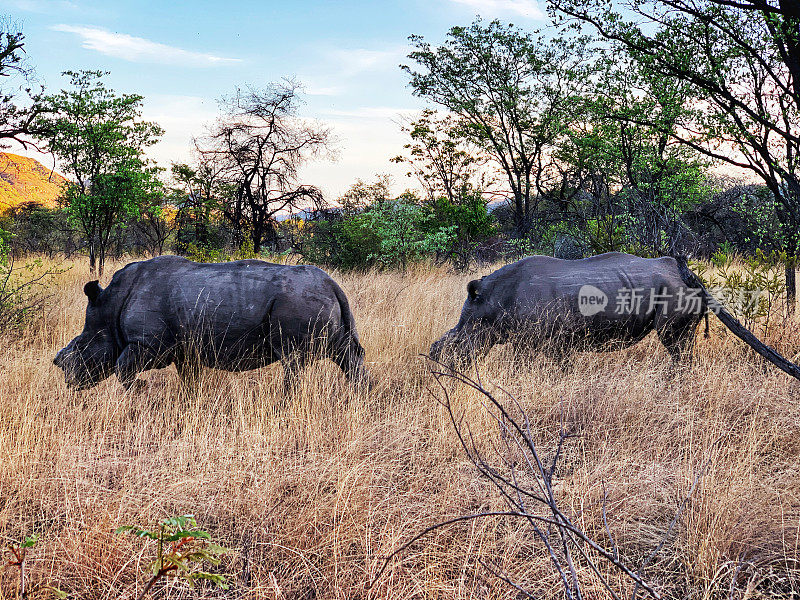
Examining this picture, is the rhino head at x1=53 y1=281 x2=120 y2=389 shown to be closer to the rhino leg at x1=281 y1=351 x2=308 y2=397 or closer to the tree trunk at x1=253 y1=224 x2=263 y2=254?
the rhino leg at x1=281 y1=351 x2=308 y2=397

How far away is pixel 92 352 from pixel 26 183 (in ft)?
367

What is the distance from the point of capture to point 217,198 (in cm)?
1466

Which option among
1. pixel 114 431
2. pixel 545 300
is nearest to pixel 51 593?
pixel 114 431

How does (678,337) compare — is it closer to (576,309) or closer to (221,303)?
(576,309)

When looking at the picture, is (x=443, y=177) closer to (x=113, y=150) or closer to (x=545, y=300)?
(x=113, y=150)

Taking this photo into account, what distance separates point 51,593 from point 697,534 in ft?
9.26

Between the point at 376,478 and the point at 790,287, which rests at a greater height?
the point at 790,287

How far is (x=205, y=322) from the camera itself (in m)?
4.25

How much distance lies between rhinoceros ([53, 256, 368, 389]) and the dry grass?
0.22 m

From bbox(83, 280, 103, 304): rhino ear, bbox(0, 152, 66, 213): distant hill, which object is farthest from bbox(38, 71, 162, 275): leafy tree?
bbox(83, 280, 103, 304): rhino ear

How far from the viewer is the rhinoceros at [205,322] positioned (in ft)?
13.9

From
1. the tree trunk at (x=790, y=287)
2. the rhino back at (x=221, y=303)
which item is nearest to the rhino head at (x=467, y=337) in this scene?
the rhino back at (x=221, y=303)

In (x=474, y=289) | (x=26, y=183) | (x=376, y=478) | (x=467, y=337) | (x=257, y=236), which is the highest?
(x=26, y=183)

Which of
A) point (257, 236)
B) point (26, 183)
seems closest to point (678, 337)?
point (257, 236)
